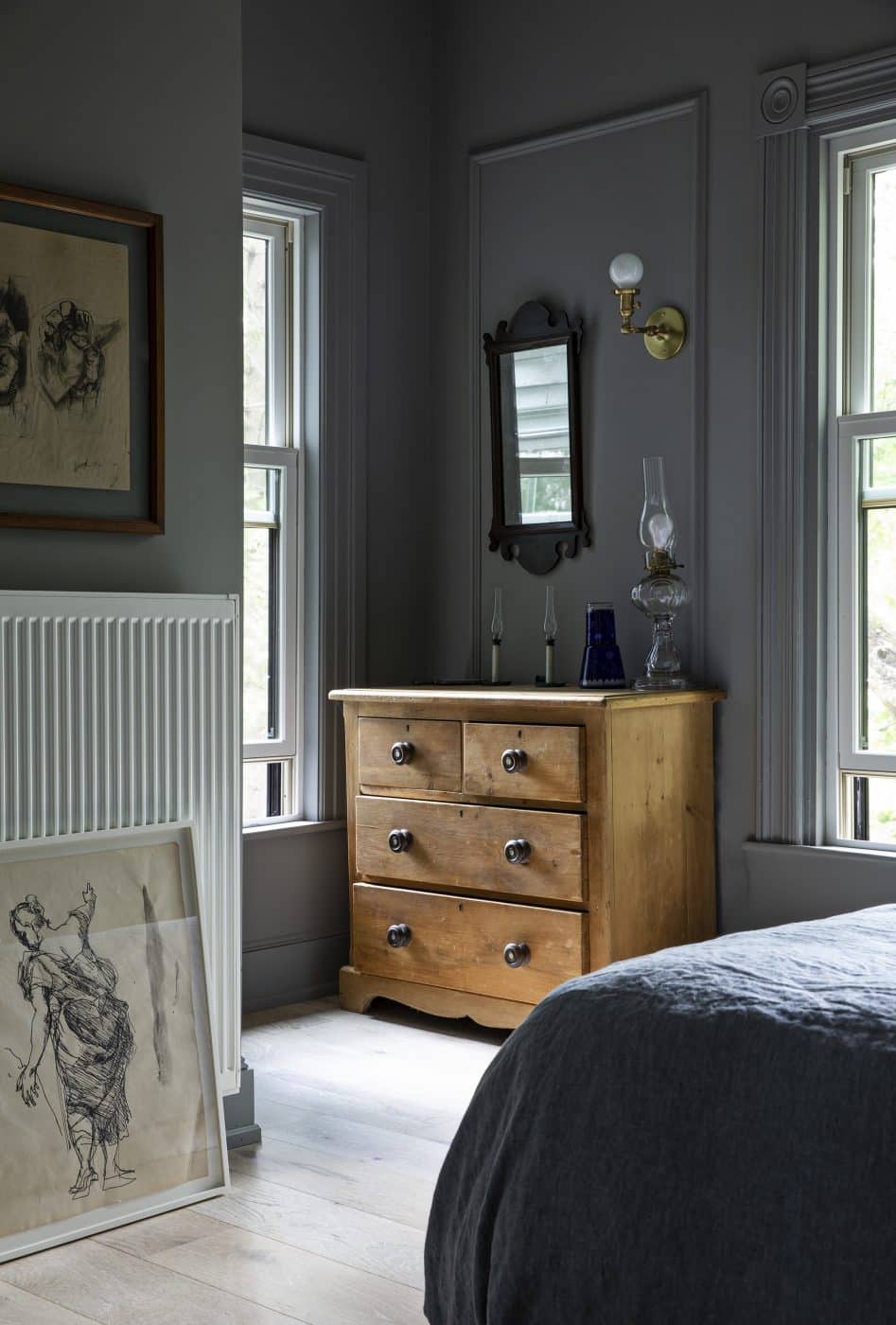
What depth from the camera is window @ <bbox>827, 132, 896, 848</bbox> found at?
3.42 metres

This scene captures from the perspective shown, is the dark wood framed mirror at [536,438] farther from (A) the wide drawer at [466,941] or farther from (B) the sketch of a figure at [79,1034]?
(B) the sketch of a figure at [79,1034]

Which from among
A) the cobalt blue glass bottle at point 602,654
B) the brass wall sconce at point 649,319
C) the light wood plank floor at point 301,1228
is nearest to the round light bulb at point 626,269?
the brass wall sconce at point 649,319

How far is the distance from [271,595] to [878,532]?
1638 mm

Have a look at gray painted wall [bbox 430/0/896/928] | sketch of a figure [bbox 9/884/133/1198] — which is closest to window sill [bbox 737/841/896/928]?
gray painted wall [bbox 430/0/896/928]

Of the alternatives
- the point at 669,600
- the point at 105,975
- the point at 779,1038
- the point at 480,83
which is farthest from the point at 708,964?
the point at 480,83

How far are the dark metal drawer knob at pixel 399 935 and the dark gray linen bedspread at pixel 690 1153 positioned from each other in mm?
1915

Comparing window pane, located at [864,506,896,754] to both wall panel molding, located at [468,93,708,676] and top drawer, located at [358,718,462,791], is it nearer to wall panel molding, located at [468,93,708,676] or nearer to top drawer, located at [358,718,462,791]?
wall panel molding, located at [468,93,708,676]

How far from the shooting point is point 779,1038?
1.41 m

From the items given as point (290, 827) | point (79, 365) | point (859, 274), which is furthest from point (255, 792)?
point (859, 274)

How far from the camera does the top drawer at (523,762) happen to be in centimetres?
329

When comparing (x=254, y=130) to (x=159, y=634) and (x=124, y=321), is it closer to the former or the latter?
(x=124, y=321)

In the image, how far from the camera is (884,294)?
343 centimetres

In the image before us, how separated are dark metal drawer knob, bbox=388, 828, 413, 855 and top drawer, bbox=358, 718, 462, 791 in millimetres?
118

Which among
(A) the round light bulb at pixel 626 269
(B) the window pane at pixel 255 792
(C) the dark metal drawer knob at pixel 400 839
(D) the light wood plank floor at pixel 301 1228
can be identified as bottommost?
(D) the light wood plank floor at pixel 301 1228
